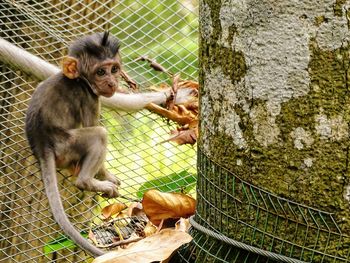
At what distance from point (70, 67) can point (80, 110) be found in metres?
0.23

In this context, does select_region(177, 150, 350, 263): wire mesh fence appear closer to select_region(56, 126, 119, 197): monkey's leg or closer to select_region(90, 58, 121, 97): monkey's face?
select_region(56, 126, 119, 197): monkey's leg

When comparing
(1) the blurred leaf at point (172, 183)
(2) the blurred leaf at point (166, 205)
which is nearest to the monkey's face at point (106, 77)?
(1) the blurred leaf at point (172, 183)

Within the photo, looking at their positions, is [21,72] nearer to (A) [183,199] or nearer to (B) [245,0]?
(A) [183,199]

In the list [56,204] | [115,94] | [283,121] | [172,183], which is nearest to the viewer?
[283,121]

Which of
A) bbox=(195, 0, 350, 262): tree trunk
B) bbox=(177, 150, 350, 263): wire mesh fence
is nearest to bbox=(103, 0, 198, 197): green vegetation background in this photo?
bbox=(177, 150, 350, 263): wire mesh fence

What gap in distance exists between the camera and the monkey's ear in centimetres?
371

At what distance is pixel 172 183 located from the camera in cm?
345

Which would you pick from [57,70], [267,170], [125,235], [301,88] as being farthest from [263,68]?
[57,70]

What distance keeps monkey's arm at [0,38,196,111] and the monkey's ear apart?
26cm

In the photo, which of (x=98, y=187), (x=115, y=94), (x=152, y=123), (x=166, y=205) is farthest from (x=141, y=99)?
(x=166, y=205)

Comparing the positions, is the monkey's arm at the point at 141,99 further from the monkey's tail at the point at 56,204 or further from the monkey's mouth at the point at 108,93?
the monkey's tail at the point at 56,204

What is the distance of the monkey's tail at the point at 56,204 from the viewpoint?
2676 mm

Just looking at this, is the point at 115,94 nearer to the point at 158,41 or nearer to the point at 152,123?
the point at 152,123

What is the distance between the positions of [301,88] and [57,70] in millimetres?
2467
